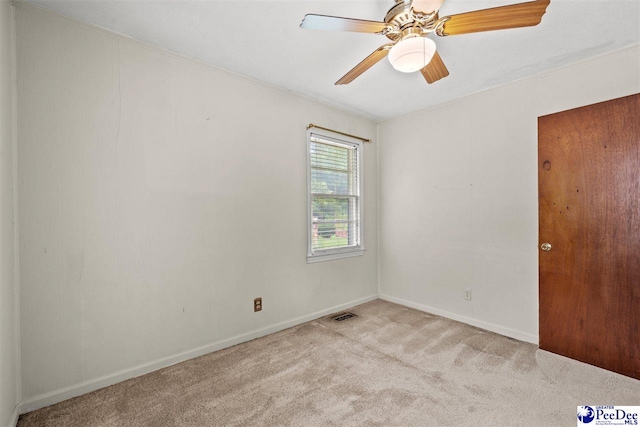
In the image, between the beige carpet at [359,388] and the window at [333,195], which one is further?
the window at [333,195]

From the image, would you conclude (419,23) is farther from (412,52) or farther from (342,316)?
(342,316)

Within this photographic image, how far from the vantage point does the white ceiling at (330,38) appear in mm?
1792

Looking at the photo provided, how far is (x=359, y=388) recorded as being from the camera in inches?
78.9

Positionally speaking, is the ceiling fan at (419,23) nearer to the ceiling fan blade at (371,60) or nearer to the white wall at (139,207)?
the ceiling fan blade at (371,60)

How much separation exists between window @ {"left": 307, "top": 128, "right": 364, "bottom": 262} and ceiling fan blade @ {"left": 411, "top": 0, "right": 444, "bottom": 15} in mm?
1912

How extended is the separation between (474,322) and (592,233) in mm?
1378

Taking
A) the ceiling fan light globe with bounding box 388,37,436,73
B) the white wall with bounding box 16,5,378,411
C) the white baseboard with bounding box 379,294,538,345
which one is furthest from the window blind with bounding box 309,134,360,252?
the ceiling fan light globe with bounding box 388,37,436,73

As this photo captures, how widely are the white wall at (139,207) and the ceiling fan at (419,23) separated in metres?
1.44

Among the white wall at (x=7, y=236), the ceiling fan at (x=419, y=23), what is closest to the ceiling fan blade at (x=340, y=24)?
the ceiling fan at (x=419, y=23)

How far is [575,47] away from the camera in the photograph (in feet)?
7.31

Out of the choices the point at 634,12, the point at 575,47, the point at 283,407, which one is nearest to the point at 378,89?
the point at 575,47

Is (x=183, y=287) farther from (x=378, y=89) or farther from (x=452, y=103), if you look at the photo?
(x=452, y=103)

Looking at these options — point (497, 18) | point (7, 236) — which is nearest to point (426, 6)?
point (497, 18)

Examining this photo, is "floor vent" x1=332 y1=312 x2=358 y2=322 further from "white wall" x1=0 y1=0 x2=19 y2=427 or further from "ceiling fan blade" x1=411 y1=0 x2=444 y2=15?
"ceiling fan blade" x1=411 y1=0 x2=444 y2=15
